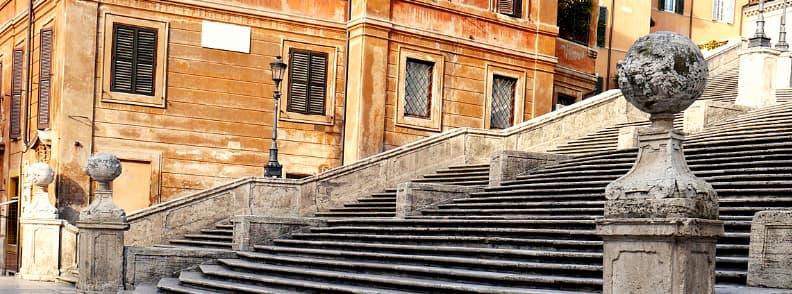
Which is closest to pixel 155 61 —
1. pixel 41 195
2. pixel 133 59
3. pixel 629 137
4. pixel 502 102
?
pixel 133 59

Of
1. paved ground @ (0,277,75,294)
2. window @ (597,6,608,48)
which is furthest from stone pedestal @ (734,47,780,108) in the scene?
window @ (597,6,608,48)

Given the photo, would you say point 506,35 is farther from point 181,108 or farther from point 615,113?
point 181,108

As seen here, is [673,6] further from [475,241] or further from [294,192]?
[475,241]

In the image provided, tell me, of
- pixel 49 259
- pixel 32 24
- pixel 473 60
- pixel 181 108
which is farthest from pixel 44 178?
pixel 473 60

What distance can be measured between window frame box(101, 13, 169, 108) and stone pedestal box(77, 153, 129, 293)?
6.09 metres

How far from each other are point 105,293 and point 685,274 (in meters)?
11.0

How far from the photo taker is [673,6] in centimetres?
3984

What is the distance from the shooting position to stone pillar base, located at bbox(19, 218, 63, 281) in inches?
766

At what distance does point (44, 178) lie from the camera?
20078 millimetres

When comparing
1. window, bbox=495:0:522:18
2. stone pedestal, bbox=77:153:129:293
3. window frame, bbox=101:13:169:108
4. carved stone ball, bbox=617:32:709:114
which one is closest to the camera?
carved stone ball, bbox=617:32:709:114

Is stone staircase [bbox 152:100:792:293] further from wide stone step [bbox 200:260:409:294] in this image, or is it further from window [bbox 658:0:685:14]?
window [bbox 658:0:685:14]

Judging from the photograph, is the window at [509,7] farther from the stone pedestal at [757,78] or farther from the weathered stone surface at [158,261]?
the weathered stone surface at [158,261]

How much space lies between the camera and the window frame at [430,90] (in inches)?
956

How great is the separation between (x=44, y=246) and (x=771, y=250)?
14748 millimetres
